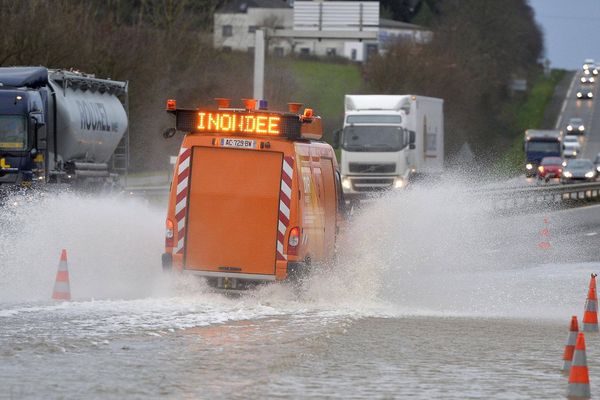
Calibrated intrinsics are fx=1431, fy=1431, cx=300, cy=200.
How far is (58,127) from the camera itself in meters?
29.2

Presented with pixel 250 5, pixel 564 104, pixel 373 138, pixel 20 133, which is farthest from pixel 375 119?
pixel 250 5

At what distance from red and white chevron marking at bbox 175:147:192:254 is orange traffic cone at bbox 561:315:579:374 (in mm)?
5949

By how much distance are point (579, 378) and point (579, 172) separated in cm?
6217

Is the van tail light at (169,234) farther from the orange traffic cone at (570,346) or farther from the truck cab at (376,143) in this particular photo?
the truck cab at (376,143)

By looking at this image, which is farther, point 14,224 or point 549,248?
point 549,248

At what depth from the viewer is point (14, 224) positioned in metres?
20.8

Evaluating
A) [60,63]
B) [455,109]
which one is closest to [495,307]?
[60,63]

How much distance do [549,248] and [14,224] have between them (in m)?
13.2

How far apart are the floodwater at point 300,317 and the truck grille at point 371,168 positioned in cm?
1434

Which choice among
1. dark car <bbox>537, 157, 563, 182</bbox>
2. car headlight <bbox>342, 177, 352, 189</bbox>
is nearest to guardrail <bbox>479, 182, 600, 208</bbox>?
car headlight <bbox>342, 177, 352, 189</bbox>

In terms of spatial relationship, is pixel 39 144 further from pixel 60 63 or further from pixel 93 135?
pixel 60 63

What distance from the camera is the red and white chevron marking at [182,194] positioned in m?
16.7

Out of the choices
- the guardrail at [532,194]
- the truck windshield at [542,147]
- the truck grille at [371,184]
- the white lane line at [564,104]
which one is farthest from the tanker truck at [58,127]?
the white lane line at [564,104]

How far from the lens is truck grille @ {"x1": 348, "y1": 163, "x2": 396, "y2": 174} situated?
41.9m
